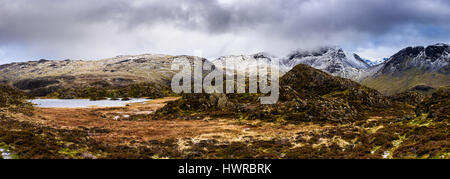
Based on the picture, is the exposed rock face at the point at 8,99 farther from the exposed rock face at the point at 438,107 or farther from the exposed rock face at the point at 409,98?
the exposed rock face at the point at 409,98

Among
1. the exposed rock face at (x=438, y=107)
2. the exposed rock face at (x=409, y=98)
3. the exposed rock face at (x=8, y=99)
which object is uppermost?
→ the exposed rock face at (x=438, y=107)

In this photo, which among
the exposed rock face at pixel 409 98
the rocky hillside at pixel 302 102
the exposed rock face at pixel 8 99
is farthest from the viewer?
the exposed rock face at pixel 409 98

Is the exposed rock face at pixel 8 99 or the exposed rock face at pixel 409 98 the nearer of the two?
the exposed rock face at pixel 8 99

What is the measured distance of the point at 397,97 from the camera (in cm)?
9844

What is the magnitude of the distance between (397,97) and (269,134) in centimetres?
8395

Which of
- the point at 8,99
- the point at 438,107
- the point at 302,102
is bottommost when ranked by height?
the point at 302,102

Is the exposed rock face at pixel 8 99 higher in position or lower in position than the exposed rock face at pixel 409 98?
higher

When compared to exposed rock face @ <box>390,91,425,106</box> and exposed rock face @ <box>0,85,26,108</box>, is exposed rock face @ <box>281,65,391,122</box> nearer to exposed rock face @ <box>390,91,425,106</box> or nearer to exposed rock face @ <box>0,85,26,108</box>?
exposed rock face @ <box>390,91,425,106</box>

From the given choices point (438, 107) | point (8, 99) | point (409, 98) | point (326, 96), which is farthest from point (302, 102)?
point (8, 99)

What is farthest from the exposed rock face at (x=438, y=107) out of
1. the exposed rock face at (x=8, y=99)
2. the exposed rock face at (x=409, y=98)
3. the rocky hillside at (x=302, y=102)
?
the exposed rock face at (x=8, y=99)

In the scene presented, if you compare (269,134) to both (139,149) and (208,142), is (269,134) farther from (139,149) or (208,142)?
(139,149)

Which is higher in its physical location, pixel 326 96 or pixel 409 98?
pixel 326 96

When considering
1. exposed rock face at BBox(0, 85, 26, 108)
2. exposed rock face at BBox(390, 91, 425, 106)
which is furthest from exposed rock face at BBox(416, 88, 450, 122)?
exposed rock face at BBox(0, 85, 26, 108)

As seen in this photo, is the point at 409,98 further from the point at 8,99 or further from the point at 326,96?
the point at 8,99
